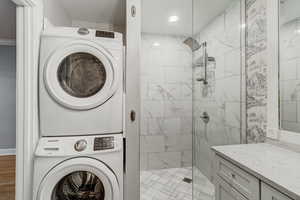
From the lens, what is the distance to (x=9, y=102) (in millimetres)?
3512

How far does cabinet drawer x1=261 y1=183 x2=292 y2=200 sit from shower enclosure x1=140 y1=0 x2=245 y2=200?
1028 mm

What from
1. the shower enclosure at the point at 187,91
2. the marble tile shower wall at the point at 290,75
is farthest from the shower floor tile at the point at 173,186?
the marble tile shower wall at the point at 290,75

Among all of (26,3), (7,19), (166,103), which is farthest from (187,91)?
(7,19)

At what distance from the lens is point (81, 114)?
138 centimetres

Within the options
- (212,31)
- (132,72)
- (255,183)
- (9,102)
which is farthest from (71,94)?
(9,102)

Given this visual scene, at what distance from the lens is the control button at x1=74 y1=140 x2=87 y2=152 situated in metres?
1.26

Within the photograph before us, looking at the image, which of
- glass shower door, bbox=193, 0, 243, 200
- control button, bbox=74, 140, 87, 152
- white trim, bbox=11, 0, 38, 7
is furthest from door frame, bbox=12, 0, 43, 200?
glass shower door, bbox=193, 0, 243, 200

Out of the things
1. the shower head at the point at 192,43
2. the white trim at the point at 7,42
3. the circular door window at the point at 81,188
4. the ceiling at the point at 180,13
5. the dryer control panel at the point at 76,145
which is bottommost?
the circular door window at the point at 81,188

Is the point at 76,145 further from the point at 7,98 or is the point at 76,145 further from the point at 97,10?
the point at 7,98

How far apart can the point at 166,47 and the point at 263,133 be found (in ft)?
6.22

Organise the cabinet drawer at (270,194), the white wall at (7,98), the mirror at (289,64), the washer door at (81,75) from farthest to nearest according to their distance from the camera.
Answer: the white wall at (7,98)
the washer door at (81,75)
the mirror at (289,64)
the cabinet drawer at (270,194)

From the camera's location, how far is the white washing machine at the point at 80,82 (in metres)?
1.33

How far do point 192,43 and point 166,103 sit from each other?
107 centimetres

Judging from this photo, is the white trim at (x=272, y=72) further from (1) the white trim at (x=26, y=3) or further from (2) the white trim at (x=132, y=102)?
(1) the white trim at (x=26, y=3)
